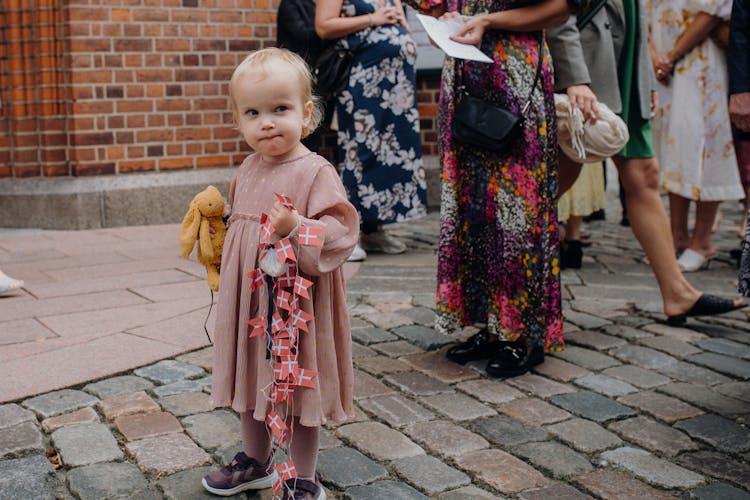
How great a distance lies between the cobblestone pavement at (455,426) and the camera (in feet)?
8.32

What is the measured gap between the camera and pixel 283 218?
6.89ft

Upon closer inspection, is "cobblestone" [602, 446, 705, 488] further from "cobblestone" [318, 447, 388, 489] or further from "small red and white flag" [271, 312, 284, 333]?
"small red and white flag" [271, 312, 284, 333]

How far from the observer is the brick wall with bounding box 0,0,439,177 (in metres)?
6.36

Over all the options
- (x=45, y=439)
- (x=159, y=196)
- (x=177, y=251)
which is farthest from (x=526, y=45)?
(x=159, y=196)

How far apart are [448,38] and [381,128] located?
7.16 ft

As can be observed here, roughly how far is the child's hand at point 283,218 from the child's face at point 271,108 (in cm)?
19

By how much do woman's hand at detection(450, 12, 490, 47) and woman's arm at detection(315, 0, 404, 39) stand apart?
195 cm

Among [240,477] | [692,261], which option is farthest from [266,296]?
[692,261]

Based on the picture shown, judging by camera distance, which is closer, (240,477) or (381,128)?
(240,477)

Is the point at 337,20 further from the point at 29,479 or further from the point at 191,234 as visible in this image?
the point at 29,479

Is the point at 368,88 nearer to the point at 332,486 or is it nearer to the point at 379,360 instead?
the point at 379,360

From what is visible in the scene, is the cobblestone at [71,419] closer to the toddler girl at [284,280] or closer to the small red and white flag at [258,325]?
the toddler girl at [284,280]

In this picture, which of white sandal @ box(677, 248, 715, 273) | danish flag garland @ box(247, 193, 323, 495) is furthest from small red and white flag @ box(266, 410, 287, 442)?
white sandal @ box(677, 248, 715, 273)

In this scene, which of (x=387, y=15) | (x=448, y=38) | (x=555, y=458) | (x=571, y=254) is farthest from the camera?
(x=571, y=254)
